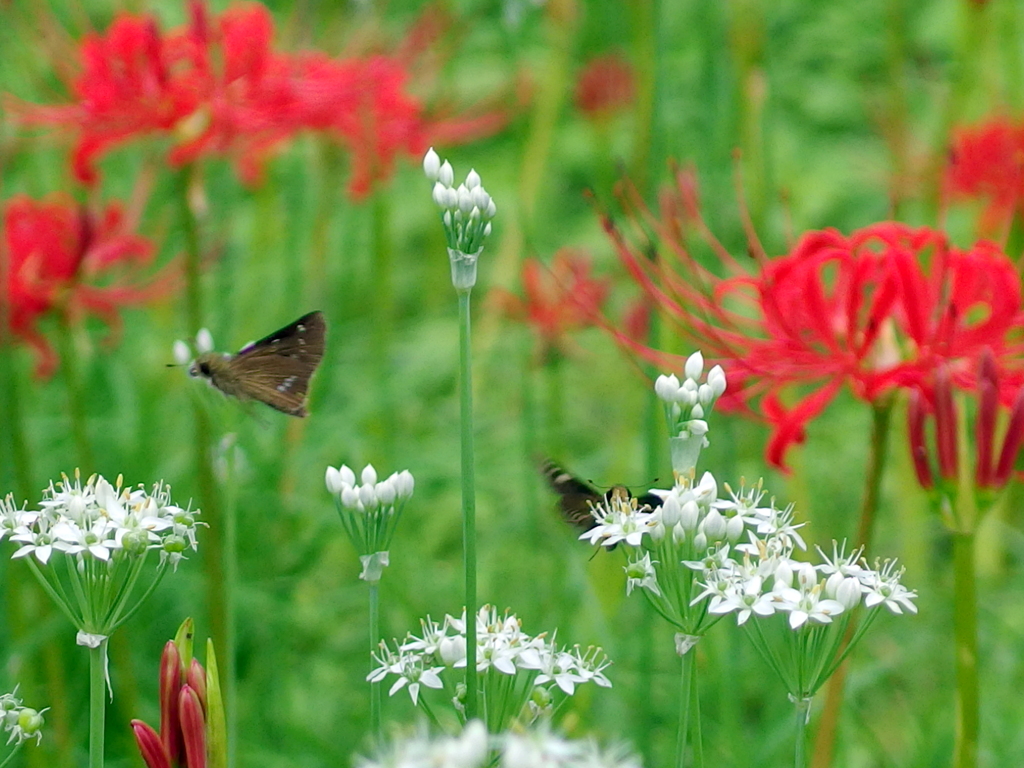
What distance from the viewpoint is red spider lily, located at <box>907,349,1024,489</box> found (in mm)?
1070

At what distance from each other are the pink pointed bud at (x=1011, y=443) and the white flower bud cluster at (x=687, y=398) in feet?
1.14

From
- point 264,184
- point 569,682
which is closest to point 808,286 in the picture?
point 569,682

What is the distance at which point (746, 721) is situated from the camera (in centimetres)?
226

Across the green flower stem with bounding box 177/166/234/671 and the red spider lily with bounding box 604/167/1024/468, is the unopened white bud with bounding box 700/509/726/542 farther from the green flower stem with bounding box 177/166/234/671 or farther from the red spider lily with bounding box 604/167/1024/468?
the green flower stem with bounding box 177/166/234/671

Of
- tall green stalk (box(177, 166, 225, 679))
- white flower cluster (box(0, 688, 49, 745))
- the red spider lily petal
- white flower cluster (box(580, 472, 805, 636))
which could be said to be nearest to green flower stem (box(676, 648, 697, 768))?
white flower cluster (box(580, 472, 805, 636))

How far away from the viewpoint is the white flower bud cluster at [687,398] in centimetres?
83

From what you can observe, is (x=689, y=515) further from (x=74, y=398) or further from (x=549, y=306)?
(x=549, y=306)

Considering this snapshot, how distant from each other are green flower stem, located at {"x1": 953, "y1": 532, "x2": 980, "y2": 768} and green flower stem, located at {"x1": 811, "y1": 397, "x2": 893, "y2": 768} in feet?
0.28

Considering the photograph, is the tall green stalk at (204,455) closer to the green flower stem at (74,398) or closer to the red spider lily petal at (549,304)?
the green flower stem at (74,398)

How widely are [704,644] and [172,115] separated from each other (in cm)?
106

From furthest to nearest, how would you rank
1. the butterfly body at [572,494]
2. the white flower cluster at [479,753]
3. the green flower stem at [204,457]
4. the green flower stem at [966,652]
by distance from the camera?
the green flower stem at [204,457] → the green flower stem at [966,652] → the butterfly body at [572,494] → the white flower cluster at [479,753]

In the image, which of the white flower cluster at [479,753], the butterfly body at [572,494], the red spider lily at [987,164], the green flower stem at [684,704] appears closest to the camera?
the white flower cluster at [479,753]

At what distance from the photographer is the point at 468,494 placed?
79 cm

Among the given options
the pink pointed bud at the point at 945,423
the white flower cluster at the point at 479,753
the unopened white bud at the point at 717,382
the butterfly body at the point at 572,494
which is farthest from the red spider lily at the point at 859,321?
the white flower cluster at the point at 479,753
